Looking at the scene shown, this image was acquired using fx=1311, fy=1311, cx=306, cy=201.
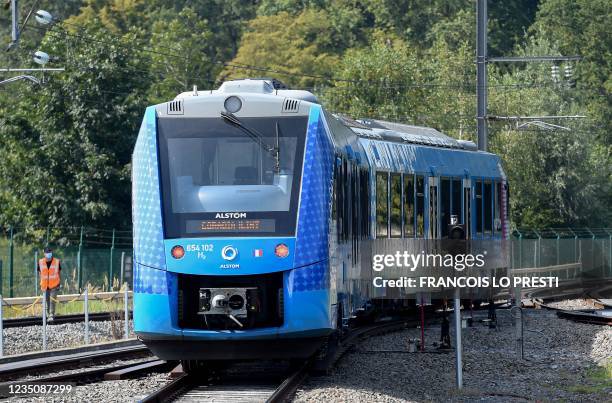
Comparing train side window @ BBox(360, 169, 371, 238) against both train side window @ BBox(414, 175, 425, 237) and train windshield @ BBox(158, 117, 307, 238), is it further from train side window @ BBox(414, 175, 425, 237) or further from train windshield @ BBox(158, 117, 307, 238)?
train windshield @ BBox(158, 117, 307, 238)

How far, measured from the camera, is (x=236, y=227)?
48.3 feet

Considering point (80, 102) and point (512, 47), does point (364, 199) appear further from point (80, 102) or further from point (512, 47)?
point (512, 47)

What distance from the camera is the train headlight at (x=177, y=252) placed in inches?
577

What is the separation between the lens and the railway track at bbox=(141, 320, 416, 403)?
1411 cm

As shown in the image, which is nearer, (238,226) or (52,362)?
(238,226)

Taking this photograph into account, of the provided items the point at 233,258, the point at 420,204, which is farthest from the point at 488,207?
the point at 233,258

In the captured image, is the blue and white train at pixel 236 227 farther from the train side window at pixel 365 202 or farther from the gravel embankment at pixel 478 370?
the train side window at pixel 365 202

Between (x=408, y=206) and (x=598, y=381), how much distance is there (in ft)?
17.9

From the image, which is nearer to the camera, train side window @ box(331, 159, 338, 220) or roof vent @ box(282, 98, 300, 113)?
roof vent @ box(282, 98, 300, 113)

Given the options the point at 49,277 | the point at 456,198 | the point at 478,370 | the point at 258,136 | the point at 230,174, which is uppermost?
the point at 258,136

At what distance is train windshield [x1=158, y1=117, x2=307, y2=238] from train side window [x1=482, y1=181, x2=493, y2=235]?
11906 millimetres

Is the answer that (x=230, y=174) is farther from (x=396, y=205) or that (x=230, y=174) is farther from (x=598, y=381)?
(x=396, y=205)

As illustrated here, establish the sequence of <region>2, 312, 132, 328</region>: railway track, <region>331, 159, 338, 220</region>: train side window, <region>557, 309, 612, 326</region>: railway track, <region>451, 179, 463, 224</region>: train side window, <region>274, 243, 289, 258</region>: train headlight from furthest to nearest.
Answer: <region>2, 312, 132, 328</region>: railway track
<region>557, 309, 612, 326</region>: railway track
<region>451, 179, 463, 224</region>: train side window
<region>331, 159, 338, 220</region>: train side window
<region>274, 243, 289, 258</region>: train headlight

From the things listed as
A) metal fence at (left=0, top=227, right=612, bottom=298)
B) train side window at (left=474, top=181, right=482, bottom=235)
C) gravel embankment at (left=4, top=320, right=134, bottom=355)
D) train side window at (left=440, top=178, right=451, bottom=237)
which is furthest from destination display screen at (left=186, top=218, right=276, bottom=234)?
metal fence at (left=0, top=227, right=612, bottom=298)
